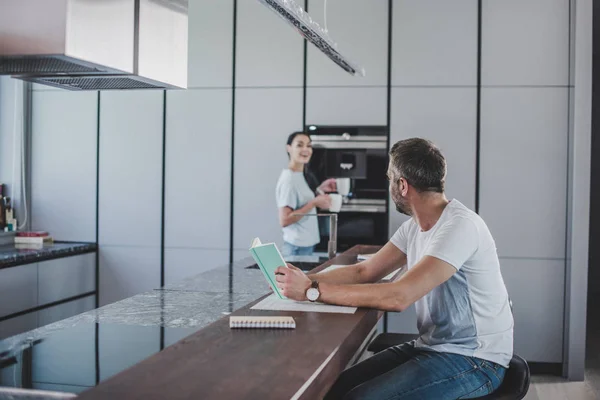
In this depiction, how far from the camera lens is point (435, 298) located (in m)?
2.37

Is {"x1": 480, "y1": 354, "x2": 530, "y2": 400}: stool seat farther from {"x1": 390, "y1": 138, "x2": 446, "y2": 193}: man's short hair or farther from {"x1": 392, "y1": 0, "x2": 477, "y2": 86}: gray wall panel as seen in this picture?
{"x1": 392, "y1": 0, "x2": 477, "y2": 86}: gray wall panel

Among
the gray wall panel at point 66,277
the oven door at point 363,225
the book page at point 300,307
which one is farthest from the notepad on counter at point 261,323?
the gray wall panel at point 66,277

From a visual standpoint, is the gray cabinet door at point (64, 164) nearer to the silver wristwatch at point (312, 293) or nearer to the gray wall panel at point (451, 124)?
the gray wall panel at point (451, 124)

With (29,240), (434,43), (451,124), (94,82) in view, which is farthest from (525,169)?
(29,240)

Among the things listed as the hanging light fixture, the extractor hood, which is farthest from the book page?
the hanging light fixture

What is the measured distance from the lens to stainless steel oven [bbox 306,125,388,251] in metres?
5.09

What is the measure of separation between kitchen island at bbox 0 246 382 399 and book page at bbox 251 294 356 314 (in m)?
0.05

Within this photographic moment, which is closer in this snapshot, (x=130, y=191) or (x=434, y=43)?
(x=434, y=43)

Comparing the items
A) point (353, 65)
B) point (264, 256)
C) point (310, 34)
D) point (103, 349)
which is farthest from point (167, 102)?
point (103, 349)

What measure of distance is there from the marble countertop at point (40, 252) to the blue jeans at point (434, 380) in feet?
9.48

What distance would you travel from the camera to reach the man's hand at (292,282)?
237cm

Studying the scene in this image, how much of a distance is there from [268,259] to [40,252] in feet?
9.47

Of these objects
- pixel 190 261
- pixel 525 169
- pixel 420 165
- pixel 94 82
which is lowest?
pixel 190 261

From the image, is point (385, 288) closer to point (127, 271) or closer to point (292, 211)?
point (292, 211)
